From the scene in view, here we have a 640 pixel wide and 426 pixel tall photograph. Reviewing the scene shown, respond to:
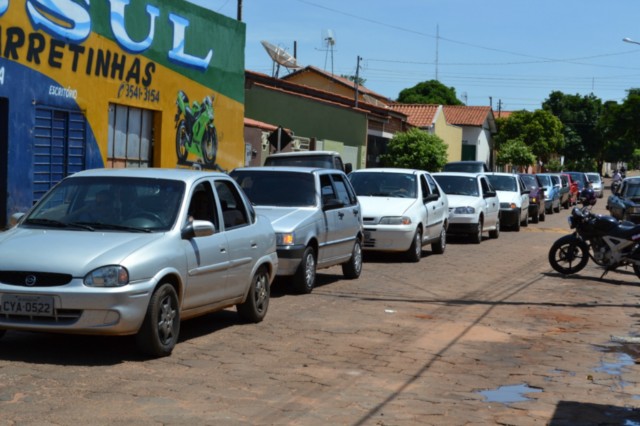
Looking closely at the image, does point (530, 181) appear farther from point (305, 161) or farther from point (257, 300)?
point (257, 300)

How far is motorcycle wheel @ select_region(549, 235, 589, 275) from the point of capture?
18.1 meters

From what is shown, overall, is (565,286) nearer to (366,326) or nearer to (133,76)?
(366,326)

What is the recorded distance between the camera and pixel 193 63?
26.2 m

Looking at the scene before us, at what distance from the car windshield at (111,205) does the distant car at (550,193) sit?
3420 centimetres

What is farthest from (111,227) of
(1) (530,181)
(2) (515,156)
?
(2) (515,156)

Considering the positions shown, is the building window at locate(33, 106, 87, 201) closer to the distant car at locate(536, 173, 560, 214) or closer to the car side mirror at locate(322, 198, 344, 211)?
the car side mirror at locate(322, 198, 344, 211)

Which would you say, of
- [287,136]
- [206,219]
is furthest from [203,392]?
[287,136]

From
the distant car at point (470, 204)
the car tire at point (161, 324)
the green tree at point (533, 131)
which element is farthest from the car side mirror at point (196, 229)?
the green tree at point (533, 131)

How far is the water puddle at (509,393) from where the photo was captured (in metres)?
7.72

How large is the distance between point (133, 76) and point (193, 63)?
3253 mm

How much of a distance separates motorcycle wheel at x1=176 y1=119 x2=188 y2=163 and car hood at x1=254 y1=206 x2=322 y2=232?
11765 millimetres

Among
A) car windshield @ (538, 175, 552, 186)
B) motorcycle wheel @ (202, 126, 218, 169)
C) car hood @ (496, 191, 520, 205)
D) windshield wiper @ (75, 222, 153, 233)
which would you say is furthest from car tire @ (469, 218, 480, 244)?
car windshield @ (538, 175, 552, 186)

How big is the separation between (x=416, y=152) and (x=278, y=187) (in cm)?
3373

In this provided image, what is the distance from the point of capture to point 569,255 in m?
18.3
